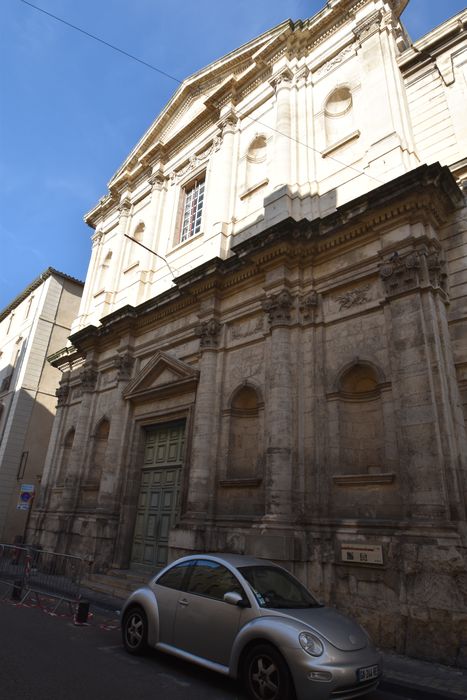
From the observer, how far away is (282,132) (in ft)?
40.0

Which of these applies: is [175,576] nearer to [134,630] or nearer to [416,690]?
[134,630]

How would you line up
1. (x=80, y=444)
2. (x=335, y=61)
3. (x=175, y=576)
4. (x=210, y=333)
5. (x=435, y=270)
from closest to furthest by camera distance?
(x=175, y=576), (x=435, y=270), (x=210, y=333), (x=335, y=61), (x=80, y=444)

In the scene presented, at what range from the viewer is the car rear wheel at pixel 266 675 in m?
4.05

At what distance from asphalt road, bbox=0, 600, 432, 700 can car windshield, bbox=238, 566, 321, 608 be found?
903 millimetres

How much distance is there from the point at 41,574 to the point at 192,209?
38.8ft

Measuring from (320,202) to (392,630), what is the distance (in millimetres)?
8902

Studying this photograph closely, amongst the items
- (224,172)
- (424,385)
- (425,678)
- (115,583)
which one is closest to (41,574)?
(115,583)

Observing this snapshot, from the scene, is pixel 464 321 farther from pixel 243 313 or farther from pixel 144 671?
pixel 144 671

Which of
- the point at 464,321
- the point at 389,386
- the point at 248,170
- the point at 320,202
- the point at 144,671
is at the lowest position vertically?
the point at 144,671

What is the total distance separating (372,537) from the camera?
24.2 ft

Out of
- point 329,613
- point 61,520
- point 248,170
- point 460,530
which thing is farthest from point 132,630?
point 248,170

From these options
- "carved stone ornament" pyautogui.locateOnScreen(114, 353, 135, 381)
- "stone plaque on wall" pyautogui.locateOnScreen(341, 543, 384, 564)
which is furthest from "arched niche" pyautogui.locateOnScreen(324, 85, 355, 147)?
"stone plaque on wall" pyautogui.locateOnScreen(341, 543, 384, 564)

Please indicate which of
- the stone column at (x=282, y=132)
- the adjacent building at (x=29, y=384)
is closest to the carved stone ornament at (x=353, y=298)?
the stone column at (x=282, y=132)

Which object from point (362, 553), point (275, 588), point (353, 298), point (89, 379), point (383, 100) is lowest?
point (275, 588)
